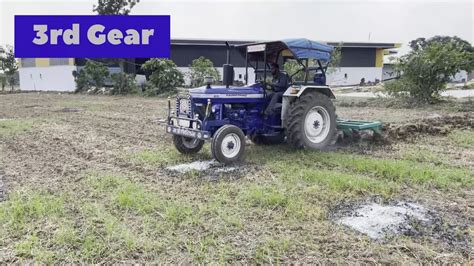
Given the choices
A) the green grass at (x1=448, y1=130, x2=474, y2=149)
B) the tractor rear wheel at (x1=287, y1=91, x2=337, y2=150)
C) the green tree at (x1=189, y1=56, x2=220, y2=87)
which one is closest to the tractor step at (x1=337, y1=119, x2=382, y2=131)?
the tractor rear wheel at (x1=287, y1=91, x2=337, y2=150)

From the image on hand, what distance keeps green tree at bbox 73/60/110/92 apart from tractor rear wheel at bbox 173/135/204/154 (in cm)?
2213

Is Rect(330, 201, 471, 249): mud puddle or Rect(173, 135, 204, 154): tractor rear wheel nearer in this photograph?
Rect(330, 201, 471, 249): mud puddle

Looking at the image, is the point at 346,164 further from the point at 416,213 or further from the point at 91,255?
the point at 91,255

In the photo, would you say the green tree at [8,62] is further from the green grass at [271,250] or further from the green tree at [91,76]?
the green grass at [271,250]

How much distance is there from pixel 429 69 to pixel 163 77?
13.8m

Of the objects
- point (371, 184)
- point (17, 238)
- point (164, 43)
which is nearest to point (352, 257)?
point (371, 184)

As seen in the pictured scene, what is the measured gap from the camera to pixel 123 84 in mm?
25422

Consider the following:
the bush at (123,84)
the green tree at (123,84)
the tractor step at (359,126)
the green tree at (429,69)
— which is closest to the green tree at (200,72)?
the bush at (123,84)

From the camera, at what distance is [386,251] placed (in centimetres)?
333

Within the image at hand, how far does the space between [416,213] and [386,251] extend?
1.00 metres

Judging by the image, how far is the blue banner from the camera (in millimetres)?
15125

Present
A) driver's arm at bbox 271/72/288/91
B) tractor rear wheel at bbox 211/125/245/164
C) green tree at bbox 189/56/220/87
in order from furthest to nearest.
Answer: green tree at bbox 189/56/220/87, driver's arm at bbox 271/72/288/91, tractor rear wheel at bbox 211/125/245/164

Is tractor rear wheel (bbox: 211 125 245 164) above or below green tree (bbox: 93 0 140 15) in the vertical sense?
below

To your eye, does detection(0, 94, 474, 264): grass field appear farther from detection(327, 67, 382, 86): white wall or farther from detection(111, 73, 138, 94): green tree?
detection(327, 67, 382, 86): white wall
